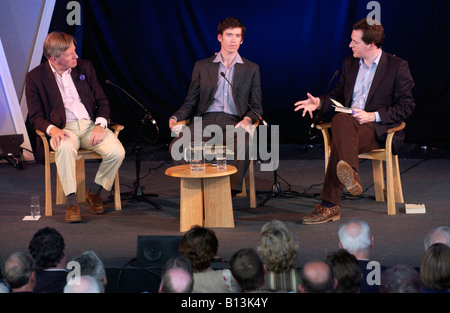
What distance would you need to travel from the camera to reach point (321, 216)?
4527mm

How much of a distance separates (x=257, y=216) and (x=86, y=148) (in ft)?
4.72

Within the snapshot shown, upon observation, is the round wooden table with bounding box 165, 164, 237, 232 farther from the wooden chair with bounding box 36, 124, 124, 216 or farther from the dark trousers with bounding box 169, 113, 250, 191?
the wooden chair with bounding box 36, 124, 124, 216

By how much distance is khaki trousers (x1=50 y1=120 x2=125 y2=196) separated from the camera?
190 inches

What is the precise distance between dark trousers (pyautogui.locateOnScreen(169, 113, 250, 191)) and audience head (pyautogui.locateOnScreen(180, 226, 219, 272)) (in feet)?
6.62

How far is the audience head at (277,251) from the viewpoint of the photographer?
9.07 ft

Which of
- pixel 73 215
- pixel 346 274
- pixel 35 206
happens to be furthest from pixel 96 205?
pixel 346 274

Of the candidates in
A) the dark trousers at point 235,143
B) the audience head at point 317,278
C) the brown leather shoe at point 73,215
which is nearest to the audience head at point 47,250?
the audience head at point 317,278

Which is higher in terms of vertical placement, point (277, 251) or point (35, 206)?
point (277, 251)

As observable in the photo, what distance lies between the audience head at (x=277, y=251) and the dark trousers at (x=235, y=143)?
2.08 meters

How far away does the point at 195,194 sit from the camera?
4535 mm

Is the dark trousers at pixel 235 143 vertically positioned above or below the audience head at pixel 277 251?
above

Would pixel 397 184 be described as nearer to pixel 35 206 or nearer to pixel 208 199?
pixel 208 199

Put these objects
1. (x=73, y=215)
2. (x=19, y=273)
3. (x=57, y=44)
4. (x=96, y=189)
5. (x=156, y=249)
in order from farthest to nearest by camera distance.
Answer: (x=96, y=189) < (x=57, y=44) < (x=73, y=215) < (x=156, y=249) < (x=19, y=273)

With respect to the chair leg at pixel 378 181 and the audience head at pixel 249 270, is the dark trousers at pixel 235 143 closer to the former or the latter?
the chair leg at pixel 378 181
